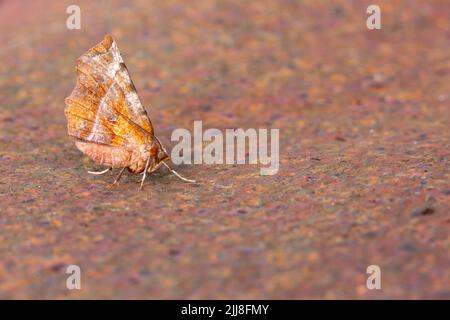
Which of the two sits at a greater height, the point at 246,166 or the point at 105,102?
the point at 105,102

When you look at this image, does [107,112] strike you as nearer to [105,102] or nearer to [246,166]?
[105,102]

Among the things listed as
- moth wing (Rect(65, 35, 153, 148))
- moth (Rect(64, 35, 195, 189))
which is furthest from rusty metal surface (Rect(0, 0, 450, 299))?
moth wing (Rect(65, 35, 153, 148))

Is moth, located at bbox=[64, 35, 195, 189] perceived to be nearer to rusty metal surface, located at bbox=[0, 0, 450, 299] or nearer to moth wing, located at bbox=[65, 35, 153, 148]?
moth wing, located at bbox=[65, 35, 153, 148]

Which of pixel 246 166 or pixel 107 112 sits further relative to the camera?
pixel 246 166

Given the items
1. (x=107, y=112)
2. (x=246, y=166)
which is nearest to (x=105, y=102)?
(x=107, y=112)

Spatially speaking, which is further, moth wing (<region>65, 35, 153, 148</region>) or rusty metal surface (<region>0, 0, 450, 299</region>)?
moth wing (<region>65, 35, 153, 148</region>)

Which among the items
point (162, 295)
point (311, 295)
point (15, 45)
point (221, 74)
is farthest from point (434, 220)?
point (15, 45)
